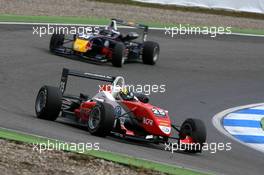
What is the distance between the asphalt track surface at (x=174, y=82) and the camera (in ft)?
34.1

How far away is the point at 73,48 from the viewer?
18.4 m

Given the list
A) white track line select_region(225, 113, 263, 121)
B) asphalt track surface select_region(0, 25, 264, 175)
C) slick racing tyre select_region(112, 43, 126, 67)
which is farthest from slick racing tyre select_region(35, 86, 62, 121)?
slick racing tyre select_region(112, 43, 126, 67)

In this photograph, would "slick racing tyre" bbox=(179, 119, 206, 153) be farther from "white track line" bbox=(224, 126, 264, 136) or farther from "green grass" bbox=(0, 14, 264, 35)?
"green grass" bbox=(0, 14, 264, 35)

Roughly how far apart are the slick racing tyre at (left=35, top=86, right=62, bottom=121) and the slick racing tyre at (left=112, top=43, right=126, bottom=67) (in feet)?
21.0

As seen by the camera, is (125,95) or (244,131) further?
(244,131)

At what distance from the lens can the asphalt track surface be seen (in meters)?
10.4

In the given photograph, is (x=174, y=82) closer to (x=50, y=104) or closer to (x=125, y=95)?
(x=125, y=95)

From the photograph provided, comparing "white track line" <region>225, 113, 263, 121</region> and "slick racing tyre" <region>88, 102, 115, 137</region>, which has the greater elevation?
"slick racing tyre" <region>88, 102, 115, 137</region>

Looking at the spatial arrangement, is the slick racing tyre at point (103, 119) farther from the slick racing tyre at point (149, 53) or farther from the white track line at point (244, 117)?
the slick racing tyre at point (149, 53)

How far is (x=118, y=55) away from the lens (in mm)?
17969

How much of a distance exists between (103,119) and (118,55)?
7487 mm

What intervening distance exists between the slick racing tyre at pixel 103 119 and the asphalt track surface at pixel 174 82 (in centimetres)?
13

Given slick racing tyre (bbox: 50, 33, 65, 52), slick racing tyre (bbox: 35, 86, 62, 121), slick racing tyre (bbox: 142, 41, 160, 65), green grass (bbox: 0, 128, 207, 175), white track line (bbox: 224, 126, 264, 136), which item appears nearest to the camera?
green grass (bbox: 0, 128, 207, 175)

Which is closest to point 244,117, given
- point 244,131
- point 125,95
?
point 244,131
